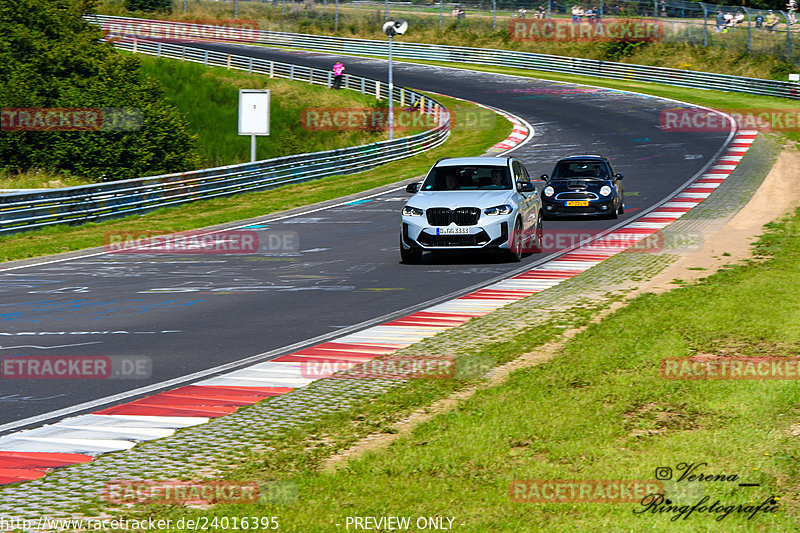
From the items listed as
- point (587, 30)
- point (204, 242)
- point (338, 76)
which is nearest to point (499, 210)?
point (204, 242)

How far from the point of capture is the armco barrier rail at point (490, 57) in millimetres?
56906

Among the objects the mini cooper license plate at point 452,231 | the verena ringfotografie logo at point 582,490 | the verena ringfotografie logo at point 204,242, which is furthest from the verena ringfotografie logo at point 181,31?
the verena ringfotografie logo at point 582,490

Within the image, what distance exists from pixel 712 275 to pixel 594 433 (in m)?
8.83

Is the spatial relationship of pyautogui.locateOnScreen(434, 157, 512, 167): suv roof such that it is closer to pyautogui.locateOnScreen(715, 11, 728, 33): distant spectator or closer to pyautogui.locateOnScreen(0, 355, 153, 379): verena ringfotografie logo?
pyautogui.locateOnScreen(0, 355, 153, 379): verena ringfotografie logo

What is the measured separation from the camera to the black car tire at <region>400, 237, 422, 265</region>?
58.2 ft

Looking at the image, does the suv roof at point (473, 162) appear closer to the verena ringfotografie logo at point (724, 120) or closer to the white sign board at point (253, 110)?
the white sign board at point (253, 110)

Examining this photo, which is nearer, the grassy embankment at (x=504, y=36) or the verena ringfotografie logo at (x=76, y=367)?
the verena ringfotografie logo at (x=76, y=367)

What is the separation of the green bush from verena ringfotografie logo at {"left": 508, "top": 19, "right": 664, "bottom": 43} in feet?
106

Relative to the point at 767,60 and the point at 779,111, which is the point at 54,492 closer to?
the point at 779,111

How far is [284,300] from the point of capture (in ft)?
47.2

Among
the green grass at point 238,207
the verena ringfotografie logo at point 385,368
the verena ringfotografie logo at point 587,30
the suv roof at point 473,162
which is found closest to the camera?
the verena ringfotografie logo at point 385,368

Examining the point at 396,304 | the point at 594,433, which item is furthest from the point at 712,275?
the point at 594,433

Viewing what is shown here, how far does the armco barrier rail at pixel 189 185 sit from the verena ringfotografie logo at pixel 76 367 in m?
14.2

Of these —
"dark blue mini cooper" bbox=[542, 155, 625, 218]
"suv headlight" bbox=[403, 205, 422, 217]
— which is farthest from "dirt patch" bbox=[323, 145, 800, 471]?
"suv headlight" bbox=[403, 205, 422, 217]
